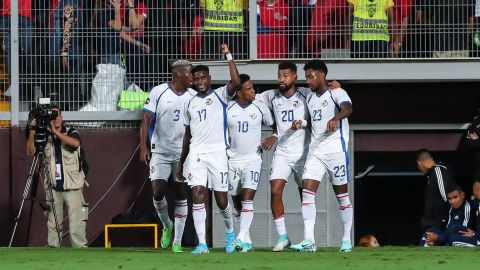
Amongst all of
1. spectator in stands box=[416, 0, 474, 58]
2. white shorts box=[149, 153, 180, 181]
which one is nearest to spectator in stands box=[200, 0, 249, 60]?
spectator in stands box=[416, 0, 474, 58]

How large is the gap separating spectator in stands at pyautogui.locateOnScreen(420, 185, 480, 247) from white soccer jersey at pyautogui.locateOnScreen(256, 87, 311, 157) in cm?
326

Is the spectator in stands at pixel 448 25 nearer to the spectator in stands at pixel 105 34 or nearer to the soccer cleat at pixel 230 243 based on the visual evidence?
the spectator in stands at pixel 105 34

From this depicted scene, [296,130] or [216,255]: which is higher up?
[296,130]

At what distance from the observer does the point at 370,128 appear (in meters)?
21.6

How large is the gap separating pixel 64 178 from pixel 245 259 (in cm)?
584

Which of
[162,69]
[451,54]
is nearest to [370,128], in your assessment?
[451,54]

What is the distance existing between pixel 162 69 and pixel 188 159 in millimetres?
4585

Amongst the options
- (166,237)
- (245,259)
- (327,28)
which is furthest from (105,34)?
(245,259)

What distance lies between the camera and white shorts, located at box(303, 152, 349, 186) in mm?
16297

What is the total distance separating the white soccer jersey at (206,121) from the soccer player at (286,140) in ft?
2.46

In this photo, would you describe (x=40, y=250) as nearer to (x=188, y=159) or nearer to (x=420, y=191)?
(x=188, y=159)

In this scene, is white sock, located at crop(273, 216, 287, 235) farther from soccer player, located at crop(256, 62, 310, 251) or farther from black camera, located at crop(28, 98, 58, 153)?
black camera, located at crop(28, 98, 58, 153)

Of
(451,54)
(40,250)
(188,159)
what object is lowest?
(40,250)

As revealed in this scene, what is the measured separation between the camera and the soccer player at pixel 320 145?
16.2m
